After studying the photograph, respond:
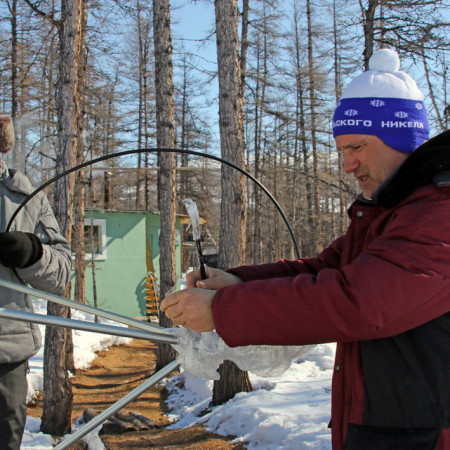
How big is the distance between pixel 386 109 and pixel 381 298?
58cm

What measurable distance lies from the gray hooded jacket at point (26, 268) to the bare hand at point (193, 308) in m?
1.23

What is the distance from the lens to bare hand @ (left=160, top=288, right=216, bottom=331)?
128cm

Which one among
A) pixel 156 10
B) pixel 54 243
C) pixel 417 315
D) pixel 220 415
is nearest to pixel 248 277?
pixel 417 315

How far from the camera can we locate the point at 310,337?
1162 millimetres

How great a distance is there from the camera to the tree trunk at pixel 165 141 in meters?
8.55

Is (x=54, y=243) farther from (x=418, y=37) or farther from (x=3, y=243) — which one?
(x=418, y=37)

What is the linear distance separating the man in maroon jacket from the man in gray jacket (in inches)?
44.7

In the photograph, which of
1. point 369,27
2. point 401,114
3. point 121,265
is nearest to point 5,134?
point 401,114

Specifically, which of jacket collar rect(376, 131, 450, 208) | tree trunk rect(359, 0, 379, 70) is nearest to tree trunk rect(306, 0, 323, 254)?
tree trunk rect(359, 0, 379, 70)

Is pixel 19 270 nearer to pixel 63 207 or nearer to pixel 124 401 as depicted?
pixel 124 401

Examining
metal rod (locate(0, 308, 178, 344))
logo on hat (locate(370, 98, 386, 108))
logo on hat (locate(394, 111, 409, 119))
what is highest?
logo on hat (locate(370, 98, 386, 108))

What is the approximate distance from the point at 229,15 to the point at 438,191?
5.83 meters

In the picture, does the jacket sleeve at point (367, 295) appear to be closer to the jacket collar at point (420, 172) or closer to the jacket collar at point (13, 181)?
the jacket collar at point (420, 172)

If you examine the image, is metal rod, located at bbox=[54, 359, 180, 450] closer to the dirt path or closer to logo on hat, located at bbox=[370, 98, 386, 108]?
logo on hat, located at bbox=[370, 98, 386, 108]
